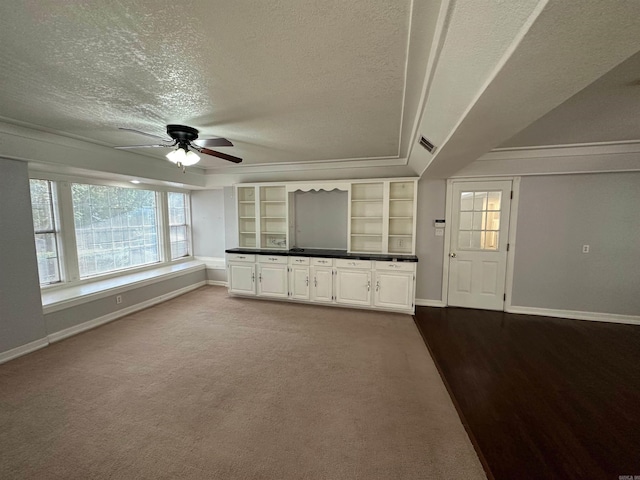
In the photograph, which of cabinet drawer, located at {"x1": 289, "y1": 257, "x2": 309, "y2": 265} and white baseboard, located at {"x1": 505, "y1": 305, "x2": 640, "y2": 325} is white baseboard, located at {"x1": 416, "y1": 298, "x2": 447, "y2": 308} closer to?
white baseboard, located at {"x1": 505, "y1": 305, "x2": 640, "y2": 325}

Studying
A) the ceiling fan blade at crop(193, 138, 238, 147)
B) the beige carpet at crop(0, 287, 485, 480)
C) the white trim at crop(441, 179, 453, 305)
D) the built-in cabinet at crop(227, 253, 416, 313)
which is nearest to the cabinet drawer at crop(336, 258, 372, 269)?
the built-in cabinet at crop(227, 253, 416, 313)

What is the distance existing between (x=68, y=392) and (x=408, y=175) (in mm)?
4901

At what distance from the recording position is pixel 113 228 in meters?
4.43

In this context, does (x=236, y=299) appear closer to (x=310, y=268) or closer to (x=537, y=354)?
(x=310, y=268)

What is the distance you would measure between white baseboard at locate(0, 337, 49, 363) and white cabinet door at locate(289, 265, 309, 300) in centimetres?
318

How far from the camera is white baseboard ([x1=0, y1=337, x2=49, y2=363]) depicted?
275 centimetres

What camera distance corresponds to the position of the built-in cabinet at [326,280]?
4.04 m

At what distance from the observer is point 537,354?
2.91 metres

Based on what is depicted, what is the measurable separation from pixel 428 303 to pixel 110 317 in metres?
5.02

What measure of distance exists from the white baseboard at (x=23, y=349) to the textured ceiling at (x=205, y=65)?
7.99ft

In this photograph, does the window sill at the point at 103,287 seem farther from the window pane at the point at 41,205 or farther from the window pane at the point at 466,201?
the window pane at the point at 466,201

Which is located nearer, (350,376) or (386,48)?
(386,48)

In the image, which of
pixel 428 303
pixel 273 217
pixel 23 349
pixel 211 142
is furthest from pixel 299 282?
pixel 23 349

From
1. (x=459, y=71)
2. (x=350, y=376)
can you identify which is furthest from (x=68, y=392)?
(x=459, y=71)
